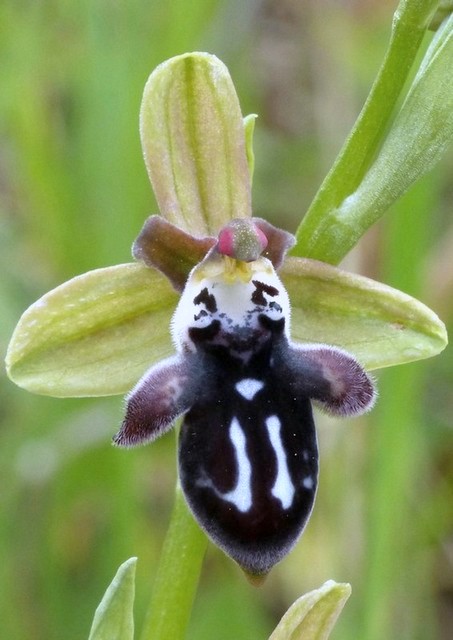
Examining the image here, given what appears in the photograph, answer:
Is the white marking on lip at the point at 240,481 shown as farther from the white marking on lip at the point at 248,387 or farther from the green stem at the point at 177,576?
the green stem at the point at 177,576

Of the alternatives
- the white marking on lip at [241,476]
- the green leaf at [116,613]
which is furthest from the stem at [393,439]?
the white marking on lip at [241,476]

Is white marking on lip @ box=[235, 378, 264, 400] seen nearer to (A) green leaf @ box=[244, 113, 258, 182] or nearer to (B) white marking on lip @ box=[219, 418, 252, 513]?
(B) white marking on lip @ box=[219, 418, 252, 513]

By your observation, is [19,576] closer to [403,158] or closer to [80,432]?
[80,432]

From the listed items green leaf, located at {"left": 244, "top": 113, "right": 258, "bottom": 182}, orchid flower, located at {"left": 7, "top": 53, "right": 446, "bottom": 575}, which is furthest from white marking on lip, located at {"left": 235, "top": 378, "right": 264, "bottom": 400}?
green leaf, located at {"left": 244, "top": 113, "right": 258, "bottom": 182}

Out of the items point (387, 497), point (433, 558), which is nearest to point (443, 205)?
point (433, 558)

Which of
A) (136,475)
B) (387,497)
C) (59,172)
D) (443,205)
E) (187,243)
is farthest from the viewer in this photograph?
(443,205)

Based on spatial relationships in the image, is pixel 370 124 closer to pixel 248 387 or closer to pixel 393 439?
pixel 248 387

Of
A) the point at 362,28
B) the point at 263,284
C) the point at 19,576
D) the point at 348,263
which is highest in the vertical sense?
the point at 263,284

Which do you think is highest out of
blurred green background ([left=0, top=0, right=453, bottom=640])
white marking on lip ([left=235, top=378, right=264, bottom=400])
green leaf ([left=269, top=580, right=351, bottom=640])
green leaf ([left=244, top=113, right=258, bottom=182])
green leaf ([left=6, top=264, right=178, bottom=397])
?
green leaf ([left=244, top=113, right=258, bottom=182])
